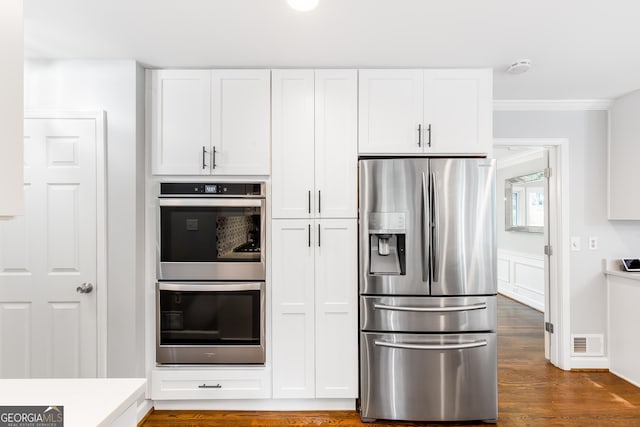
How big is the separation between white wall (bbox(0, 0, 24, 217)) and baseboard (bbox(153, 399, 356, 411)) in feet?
7.04

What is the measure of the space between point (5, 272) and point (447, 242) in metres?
2.83

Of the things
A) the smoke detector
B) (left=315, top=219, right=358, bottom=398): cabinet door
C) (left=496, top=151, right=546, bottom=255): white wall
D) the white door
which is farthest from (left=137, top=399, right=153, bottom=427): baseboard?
(left=496, top=151, right=546, bottom=255): white wall

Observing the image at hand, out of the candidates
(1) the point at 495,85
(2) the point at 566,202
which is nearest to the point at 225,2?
(1) the point at 495,85

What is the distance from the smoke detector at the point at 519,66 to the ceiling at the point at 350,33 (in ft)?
0.14

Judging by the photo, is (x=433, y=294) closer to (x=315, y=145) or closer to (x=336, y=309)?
(x=336, y=309)

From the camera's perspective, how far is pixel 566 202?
3396mm

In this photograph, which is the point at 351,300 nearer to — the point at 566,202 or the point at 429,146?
the point at 429,146

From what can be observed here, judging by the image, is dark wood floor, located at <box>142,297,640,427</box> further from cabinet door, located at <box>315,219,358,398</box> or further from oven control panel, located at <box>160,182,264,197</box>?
oven control panel, located at <box>160,182,264,197</box>

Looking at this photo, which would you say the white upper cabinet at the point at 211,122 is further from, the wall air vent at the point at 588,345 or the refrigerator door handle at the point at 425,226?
the wall air vent at the point at 588,345

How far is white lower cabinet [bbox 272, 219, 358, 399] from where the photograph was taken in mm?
2543

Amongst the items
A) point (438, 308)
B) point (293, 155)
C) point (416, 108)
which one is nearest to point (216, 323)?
point (293, 155)

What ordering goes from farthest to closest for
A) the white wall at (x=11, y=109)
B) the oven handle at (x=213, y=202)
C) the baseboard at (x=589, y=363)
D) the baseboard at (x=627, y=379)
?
the baseboard at (x=589, y=363)
the baseboard at (x=627, y=379)
the oven handle at (x=213, y=202)
the white wall at (x=11, y=109)

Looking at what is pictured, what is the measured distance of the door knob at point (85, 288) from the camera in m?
2.43

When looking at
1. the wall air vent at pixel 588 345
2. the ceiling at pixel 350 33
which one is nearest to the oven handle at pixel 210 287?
the ceiling at pixel 350 33
